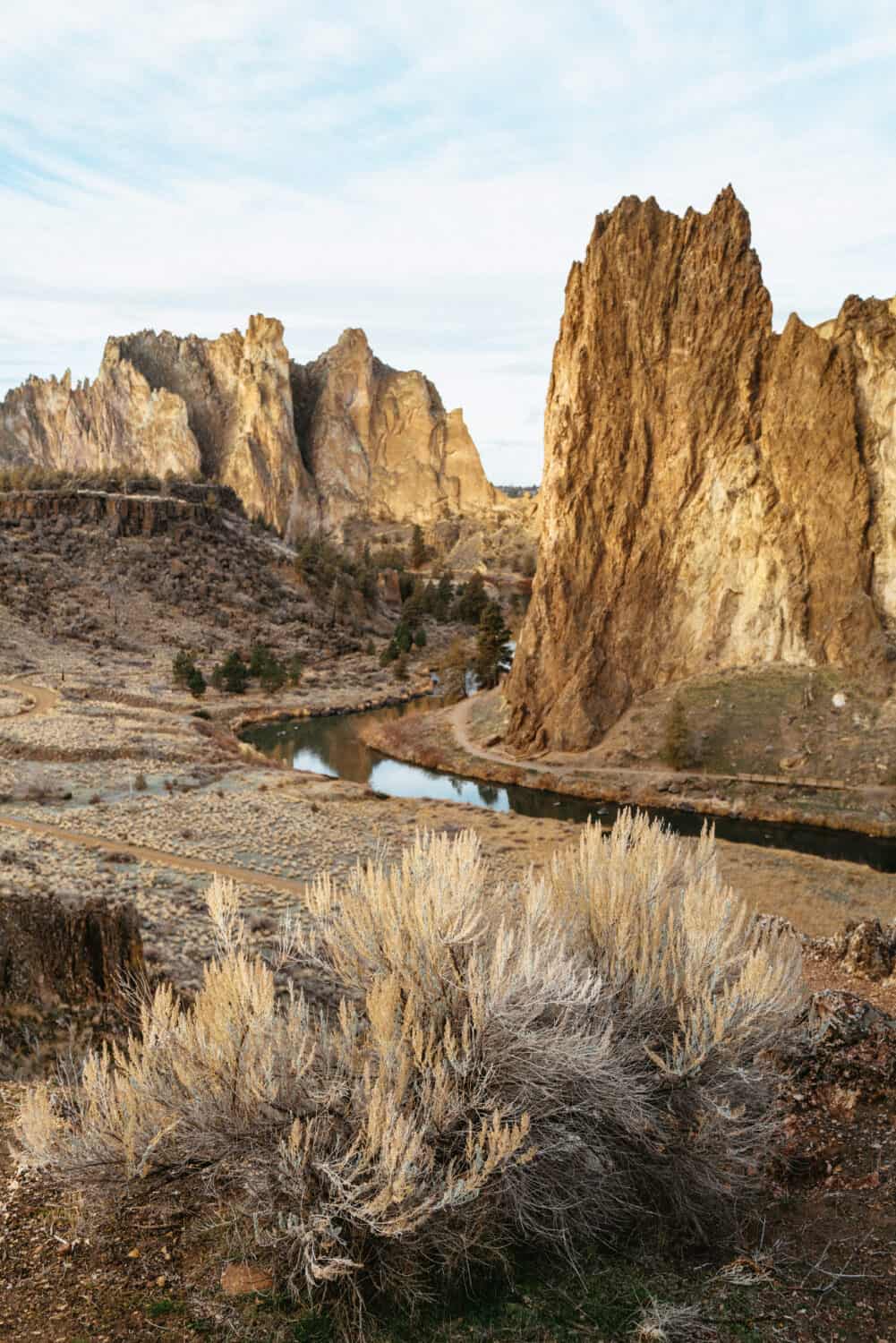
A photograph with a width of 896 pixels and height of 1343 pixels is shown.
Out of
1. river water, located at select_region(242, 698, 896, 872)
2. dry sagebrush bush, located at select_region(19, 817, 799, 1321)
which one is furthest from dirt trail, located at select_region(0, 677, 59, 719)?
dry sagebrush bush, located at select_region(19, 817, 799, 1321)

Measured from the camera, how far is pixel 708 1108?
7016mm

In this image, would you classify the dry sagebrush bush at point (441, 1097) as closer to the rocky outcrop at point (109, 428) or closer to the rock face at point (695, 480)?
the rock face at point (695, 480)

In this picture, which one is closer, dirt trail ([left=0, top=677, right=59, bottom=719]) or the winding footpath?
the winding footpath

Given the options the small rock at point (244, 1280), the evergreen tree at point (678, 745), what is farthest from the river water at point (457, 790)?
the small rock at point (244, 1280)

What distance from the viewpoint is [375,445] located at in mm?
152875

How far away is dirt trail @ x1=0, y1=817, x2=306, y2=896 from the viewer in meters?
20.9

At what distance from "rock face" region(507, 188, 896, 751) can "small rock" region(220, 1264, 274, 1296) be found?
34.3 metres

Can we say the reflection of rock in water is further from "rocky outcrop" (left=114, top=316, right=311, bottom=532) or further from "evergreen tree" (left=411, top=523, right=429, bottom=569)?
"rocky outcrop" (left=114, top=316, right=311, bottom=532)

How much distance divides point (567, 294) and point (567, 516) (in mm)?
10536

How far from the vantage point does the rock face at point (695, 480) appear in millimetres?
37875

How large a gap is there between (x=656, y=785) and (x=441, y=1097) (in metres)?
30.5

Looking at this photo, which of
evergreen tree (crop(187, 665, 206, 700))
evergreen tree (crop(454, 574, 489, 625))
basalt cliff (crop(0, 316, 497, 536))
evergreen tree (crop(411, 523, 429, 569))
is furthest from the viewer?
basalt cliff (crop(0, 316, 497, 536))

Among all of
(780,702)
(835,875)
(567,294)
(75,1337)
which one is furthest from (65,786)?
(567,294)

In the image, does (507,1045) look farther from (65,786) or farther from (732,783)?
(732,783)
